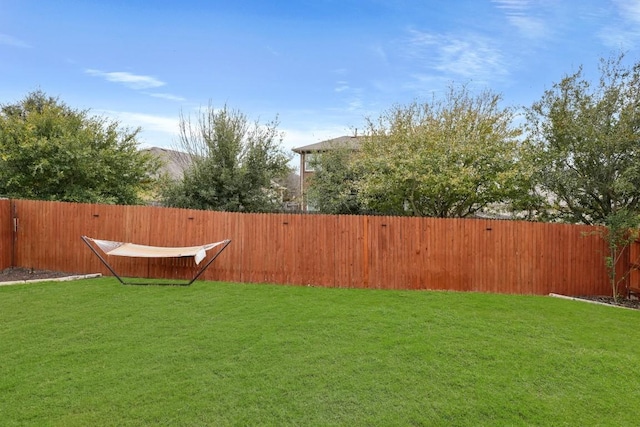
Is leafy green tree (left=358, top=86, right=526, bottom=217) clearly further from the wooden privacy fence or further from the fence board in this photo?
the fence board

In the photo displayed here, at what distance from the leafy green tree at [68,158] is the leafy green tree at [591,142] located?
1167 cm

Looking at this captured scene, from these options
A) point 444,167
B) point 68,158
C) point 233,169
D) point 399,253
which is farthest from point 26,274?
point 444,167

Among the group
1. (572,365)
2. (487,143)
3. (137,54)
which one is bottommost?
(572,365)

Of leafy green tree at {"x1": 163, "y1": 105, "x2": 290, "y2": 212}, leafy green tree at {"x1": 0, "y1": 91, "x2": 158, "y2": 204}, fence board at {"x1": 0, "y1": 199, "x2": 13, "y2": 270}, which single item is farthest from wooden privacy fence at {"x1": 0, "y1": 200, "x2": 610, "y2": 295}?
leafy green tree at {"x1": 0, "y1": 91, "x2": 158, "y2": 204}

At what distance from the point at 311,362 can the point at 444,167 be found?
23.6 ft

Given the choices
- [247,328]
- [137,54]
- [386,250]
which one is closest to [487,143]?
[386,250]

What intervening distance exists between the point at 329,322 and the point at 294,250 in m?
2.75

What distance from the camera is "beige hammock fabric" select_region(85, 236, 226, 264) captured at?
6914 mm

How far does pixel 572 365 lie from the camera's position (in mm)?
3814

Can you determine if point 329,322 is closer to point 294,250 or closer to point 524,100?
point 294,250

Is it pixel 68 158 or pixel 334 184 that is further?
pixel 334 184

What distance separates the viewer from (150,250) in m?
7.28

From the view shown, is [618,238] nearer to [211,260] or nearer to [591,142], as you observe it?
[591,142]

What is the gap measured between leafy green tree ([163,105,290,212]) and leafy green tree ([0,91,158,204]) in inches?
64.9
